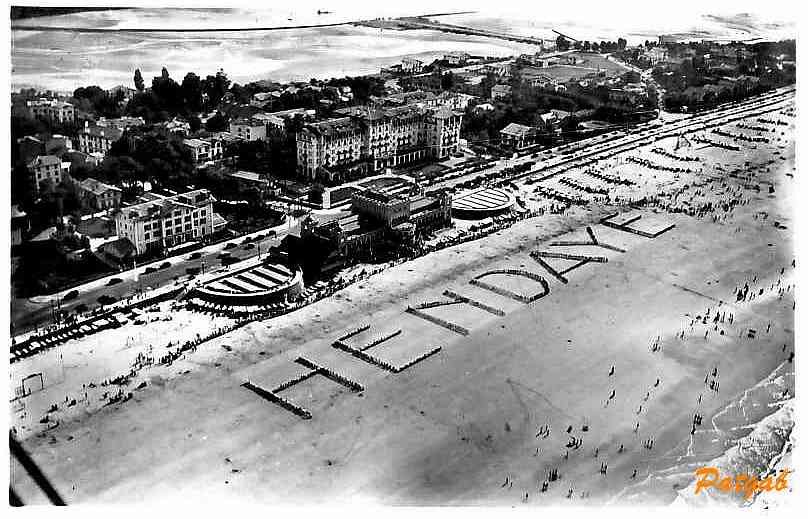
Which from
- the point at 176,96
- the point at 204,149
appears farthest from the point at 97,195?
the point at 204,149

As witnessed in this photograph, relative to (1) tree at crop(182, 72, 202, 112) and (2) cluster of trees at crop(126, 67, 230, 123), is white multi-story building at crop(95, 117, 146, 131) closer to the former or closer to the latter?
(2) cluster of trees at crop(126, 67, 230, 123)

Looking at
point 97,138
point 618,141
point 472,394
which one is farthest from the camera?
point 618,141

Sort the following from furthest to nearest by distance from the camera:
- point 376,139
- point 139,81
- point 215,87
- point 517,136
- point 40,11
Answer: point 517,136, point 376,139, point 215,87, point 139,81, point 40,11

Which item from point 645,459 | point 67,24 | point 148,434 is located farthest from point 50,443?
point 645,459

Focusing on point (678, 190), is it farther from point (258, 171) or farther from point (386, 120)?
point (258, 171)

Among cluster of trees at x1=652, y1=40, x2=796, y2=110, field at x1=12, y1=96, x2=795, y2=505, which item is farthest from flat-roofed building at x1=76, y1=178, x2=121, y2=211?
cluster of trees at x1=652, y1=40, x2=796, y2=110

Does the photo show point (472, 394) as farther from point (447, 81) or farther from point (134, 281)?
point (447, 81)
